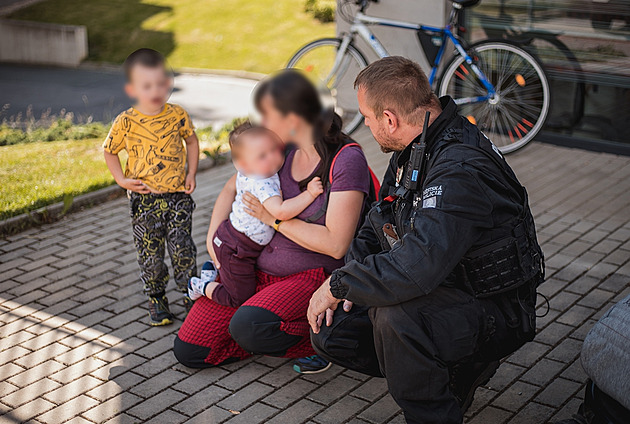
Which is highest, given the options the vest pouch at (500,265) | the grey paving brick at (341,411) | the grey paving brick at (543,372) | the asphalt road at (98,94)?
the vest pouch at (500,265)

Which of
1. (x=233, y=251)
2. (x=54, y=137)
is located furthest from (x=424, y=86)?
(x=54, y=137)

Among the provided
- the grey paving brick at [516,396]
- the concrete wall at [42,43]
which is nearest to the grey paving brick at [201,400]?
the grey paving brick at [516,396]

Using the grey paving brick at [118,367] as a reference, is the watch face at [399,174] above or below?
above

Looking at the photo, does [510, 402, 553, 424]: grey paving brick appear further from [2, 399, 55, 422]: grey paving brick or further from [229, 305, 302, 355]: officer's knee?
[2, 399, 55, 422]: grey paving brick

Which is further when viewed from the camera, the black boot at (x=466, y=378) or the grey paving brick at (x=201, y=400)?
the grey paving brick at (x=201, y=400)

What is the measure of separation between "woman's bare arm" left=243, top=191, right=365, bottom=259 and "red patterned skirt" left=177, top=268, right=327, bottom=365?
0.20 metres

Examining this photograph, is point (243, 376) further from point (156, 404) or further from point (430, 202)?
point (430, 202)

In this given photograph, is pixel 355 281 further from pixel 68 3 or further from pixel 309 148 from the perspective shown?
pixel 68 3

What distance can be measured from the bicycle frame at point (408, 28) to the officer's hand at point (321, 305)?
162 inches

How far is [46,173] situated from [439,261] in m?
4.89

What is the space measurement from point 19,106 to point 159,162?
6.92 metres

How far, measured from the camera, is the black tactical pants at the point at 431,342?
277 centimetres

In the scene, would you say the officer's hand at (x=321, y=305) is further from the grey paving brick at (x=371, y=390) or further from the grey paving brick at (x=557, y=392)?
the grey paving brick at (x=557, y=392)

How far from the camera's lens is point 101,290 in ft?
15.3
